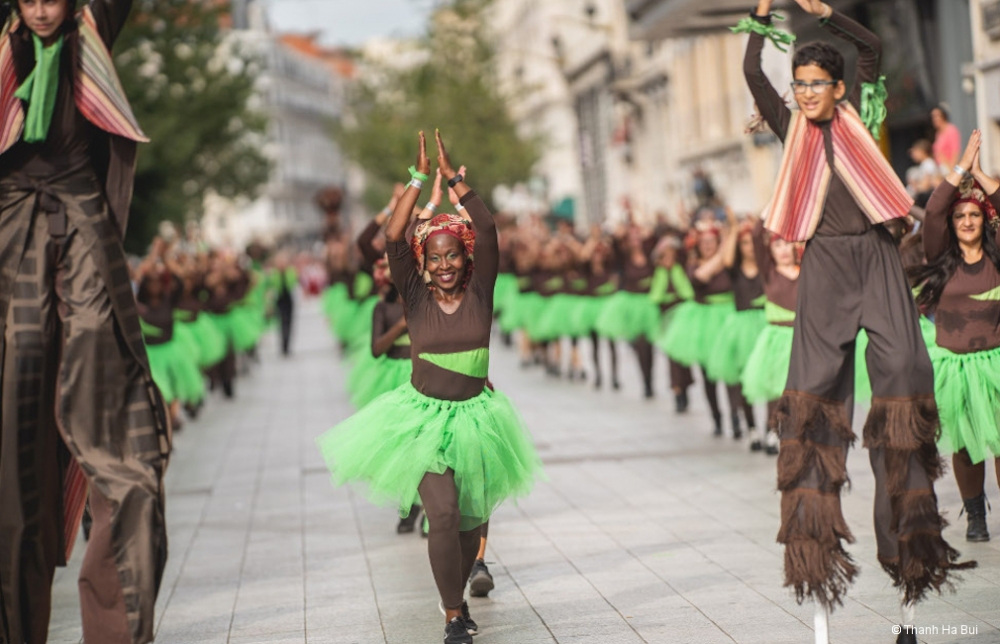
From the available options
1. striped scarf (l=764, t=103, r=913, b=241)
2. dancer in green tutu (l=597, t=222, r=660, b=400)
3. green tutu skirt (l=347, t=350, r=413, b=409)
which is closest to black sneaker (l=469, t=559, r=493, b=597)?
green tutu skirt (l=347, t=350, r=413, b=409)

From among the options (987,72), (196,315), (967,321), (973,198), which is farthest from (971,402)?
(196,315)

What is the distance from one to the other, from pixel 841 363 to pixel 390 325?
5174mm

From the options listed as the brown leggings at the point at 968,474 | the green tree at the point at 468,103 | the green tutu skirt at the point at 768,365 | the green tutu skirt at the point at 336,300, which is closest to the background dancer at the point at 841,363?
the brown leggings at the point at 968,474

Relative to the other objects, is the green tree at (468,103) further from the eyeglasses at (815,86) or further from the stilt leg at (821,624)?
the stilt leg at (821,624)

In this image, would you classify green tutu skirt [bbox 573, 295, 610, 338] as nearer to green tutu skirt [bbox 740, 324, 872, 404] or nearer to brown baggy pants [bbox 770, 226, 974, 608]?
green tutu skirt [bbox 740, 324, 872, 404]

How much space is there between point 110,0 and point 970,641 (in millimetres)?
4128

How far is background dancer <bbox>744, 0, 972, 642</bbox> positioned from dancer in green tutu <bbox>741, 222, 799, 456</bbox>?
194 inches

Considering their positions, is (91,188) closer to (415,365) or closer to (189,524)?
(415,365)

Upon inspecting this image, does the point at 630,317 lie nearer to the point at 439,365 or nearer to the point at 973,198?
the point at 973,198

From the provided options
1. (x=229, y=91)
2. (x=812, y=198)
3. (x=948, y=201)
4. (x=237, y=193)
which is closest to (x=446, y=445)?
(x=812, y=198)

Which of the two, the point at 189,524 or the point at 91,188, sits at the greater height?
the point at 91,188

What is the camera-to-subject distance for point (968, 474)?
8812 mm

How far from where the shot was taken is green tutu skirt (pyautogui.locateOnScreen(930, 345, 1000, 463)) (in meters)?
8.45

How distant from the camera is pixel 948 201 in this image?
329 inches
